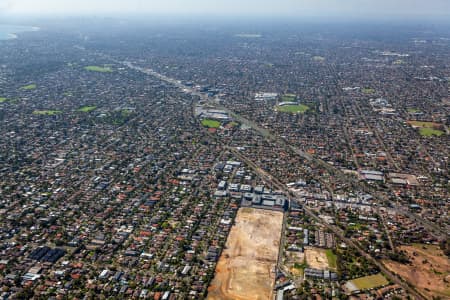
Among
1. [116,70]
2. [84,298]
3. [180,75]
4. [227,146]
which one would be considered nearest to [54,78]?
[116,70]

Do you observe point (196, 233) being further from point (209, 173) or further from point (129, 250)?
point (209, 173)

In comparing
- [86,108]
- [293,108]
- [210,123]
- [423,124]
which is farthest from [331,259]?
[86,108]

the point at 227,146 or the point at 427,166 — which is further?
the point at 227,146

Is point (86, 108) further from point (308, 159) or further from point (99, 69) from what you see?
point (308, 159)

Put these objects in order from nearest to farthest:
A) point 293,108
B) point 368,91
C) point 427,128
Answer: point 427,128
point 293,108
point 368,91

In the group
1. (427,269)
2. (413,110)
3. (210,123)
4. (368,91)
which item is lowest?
(427,269)

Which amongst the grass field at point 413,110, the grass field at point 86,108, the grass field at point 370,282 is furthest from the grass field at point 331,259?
the grass field at point 86,108

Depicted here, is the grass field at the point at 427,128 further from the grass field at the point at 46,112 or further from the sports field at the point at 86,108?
the grass field at the point at 46,112
